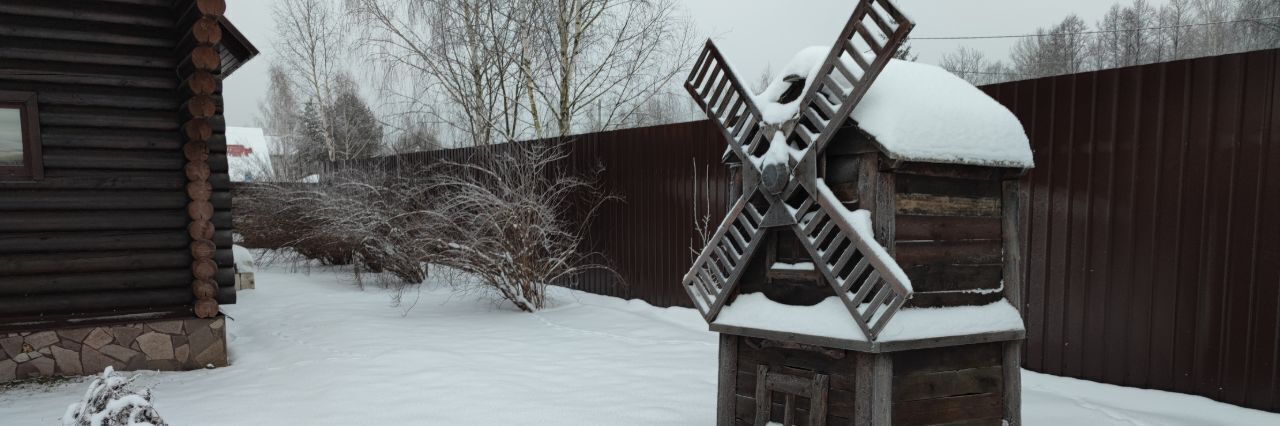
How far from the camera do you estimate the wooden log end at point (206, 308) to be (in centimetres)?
639

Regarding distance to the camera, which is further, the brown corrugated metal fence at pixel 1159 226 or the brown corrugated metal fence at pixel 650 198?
the brown corrugated metal fence at pixel 650 198

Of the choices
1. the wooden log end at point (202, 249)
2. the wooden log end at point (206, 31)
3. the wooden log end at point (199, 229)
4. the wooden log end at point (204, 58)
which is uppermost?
the wooden log end at point (206, 31)

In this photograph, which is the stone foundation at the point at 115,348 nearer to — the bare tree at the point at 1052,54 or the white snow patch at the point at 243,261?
the white snow patch at the point at 243,261

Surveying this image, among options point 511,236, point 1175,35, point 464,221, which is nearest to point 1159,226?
point 511,236

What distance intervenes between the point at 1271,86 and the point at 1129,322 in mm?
1682

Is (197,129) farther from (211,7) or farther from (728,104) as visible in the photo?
(728,104)

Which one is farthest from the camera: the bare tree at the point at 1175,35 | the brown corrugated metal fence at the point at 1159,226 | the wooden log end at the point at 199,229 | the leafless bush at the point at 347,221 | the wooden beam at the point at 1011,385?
the bare tree at the point at 1175,35

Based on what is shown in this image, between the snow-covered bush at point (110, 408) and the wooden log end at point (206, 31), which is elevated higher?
the wooden log end at point (206, 31)

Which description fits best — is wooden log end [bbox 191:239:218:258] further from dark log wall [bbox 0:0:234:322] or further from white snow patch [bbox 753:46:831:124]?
white snow patch [bbox 753:46:831:124]

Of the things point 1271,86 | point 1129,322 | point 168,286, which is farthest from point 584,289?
point 1271,86

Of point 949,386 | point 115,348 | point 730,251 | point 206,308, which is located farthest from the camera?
point 206,308

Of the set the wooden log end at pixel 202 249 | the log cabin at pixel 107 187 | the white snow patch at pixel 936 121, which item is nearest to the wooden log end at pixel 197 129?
the log cabin at pixel 107 187

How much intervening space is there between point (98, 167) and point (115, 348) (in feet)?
5.07

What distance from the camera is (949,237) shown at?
3.49 m
